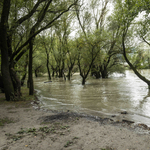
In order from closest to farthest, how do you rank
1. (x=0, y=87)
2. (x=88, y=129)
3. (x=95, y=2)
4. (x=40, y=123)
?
(x=88, y=129), (x=40, y=123), (x=0, y=87), (x=95, y=2)

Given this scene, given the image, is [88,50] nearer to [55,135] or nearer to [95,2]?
[95,2]

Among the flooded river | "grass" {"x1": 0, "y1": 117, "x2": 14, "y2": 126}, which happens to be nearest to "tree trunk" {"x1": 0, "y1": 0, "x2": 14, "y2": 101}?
the flooded river

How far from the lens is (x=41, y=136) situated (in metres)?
4.43

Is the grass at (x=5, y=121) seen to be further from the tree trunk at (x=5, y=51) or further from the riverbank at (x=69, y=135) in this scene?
the tree trunk at (x=5, y=51)

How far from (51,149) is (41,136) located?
2.65 ft

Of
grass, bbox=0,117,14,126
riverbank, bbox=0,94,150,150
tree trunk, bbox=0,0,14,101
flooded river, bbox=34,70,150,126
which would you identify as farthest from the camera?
tree trunk, bbox=0,0,14,101

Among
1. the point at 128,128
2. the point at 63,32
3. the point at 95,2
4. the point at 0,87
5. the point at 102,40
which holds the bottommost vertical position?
the point at 128,128

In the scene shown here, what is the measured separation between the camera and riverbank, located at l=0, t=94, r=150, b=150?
387cm


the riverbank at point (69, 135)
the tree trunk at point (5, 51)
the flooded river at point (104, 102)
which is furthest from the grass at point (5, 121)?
the tree trunk at point (5, 51)

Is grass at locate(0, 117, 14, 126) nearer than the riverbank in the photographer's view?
No

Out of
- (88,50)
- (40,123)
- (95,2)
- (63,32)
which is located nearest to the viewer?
(40,123)

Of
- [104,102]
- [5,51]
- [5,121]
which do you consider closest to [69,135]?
[5,121]

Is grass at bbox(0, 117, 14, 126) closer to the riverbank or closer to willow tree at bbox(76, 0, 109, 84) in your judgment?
the riverbank

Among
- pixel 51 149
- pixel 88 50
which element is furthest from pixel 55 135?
pixel 88 50
